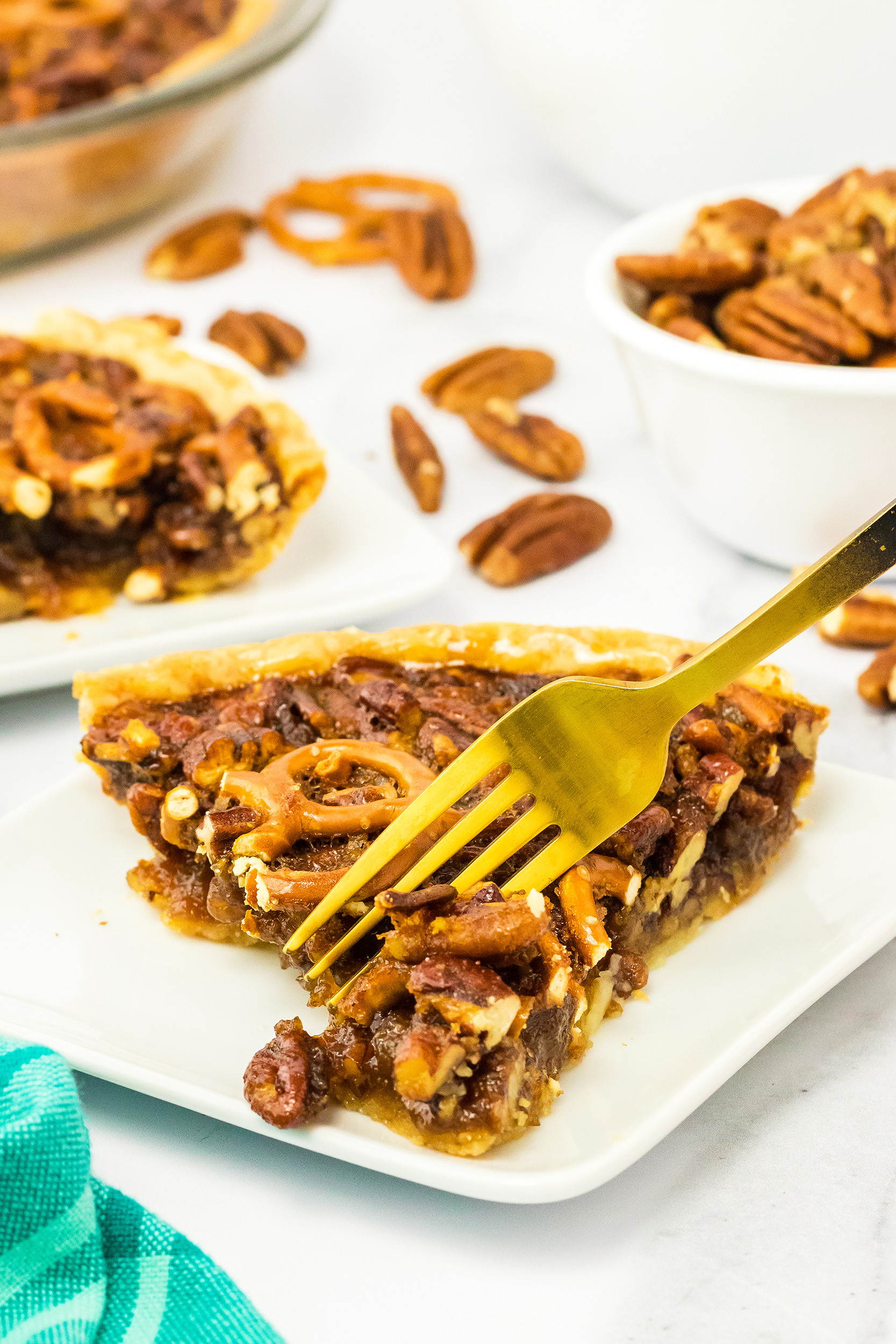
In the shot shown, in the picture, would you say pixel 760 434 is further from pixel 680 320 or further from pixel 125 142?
pixel 125 142

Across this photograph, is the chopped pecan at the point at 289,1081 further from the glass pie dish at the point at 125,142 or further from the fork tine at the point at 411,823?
the glass pie dish at the point at 125,142

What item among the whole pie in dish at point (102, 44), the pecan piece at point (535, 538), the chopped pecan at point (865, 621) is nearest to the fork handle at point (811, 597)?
the chopped pecan at point (865, 621)

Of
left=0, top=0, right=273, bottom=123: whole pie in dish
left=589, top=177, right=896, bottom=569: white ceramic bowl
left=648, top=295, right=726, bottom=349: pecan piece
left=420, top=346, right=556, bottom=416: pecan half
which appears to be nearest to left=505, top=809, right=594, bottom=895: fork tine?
left=589, top=177, right=896, bottom=569: white ceramic bowl

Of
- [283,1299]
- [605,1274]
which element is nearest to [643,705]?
[605,1274]

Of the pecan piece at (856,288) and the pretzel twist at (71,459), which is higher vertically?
the pecan piece at (856,288)

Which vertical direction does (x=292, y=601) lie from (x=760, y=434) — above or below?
below

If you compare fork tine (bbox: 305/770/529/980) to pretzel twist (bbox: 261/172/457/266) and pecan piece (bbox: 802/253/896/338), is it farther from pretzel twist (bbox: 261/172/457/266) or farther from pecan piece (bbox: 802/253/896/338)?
pretzel twist (bbox: 261/172/457/266)

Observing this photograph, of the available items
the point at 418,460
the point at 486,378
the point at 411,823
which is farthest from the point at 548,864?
the point at 486,378
